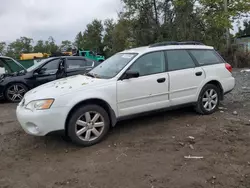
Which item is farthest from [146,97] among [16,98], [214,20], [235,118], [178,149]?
[214,20]

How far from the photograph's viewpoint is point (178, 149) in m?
4.35

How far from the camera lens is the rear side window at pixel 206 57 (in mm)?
6039

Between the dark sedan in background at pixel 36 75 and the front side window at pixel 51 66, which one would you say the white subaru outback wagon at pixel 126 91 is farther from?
the front side window at pixel 51 66

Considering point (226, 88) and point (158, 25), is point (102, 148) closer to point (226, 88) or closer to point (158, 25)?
point (226, 88)

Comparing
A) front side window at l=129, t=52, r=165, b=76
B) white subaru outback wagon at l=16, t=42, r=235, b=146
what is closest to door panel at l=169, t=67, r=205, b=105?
white subaru outback wagon at l=16, t=42, r=235, b=146

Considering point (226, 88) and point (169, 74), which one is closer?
point (169, 74)

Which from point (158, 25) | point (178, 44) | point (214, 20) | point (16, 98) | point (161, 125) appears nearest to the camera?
point (161, 125)

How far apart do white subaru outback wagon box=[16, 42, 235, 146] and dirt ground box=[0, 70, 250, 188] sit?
1.29 feet

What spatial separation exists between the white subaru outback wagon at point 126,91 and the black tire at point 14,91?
4172 millimetres

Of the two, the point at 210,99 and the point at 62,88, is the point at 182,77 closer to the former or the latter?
the point at 210,99

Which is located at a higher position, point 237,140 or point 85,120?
point 85,120

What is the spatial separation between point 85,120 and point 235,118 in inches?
127

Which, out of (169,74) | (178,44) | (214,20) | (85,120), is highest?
(214,20)

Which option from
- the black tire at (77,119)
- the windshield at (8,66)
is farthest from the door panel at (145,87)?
the windshield at (8,66)
